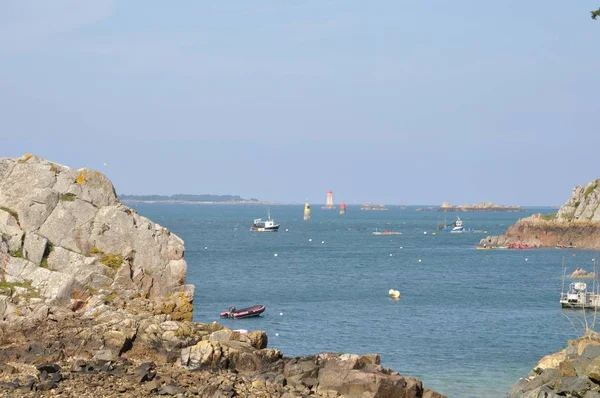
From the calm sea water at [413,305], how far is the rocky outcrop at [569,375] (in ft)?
9.41

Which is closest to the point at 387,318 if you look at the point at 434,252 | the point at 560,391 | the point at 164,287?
the point at 164,287

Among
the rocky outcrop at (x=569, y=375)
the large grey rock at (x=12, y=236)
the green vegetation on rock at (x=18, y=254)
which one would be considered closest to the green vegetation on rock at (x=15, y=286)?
the green vegetation on rock at (x=18, y=254)

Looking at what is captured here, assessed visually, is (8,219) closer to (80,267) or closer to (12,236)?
(12,236)

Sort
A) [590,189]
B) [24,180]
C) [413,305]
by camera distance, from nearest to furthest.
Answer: [24,180] < [413,305] < [590,189]

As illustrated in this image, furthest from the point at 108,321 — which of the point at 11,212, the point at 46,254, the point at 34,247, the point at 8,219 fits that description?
the point at 11,212

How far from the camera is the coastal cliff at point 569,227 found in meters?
138

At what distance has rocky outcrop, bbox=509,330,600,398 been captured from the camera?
3058 centimetres

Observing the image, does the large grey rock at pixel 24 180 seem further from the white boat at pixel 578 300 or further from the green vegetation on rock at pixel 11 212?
the white boat at pixel 578 300

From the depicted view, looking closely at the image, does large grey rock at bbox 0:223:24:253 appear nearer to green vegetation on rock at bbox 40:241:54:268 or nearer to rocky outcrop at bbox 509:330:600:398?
Result: green vegetation on rock at bbox 40:241:54:268

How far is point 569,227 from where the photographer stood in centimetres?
14175

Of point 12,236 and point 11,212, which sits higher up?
point 11,212

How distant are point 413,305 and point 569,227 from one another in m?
81.9

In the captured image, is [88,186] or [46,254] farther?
[88,186]

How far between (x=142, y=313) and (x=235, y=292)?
3513 cm
